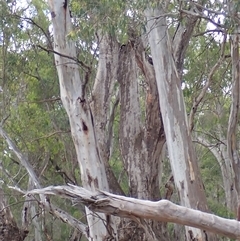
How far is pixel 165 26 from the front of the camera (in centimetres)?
761

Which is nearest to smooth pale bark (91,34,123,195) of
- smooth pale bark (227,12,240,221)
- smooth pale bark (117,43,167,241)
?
smooth pale bark (117,43,167,241)

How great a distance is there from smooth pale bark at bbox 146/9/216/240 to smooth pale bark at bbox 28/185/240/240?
10.9 ft

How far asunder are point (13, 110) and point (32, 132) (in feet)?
1.97

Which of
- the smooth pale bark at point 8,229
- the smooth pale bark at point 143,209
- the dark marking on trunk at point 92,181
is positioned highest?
the dark marking on trunk at point 92,181

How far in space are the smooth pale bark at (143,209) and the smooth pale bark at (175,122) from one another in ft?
10.9

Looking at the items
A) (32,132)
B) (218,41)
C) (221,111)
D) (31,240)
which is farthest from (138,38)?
(31,240)

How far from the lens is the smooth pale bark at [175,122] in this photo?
7109mm

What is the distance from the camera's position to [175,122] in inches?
289

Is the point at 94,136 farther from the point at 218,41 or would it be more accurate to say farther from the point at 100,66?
the point at 218,41

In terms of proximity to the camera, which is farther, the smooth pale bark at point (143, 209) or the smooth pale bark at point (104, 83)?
the smooth pale bark at point (104, 83)

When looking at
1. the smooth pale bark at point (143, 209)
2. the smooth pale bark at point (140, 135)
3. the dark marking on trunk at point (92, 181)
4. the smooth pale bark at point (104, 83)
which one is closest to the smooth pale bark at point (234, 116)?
the smooth pale bark at point (140, 135)

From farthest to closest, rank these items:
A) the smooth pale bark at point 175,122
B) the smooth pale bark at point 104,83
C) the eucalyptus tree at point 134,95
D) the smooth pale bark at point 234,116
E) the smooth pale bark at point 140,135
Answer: the smooth pale bark at point 104,83
the smooth pale bark at point 140,135
the smooth pale bark at point 234,116
the smooth pale bark at point 175,122
the eucalyptus tree at point 134,95

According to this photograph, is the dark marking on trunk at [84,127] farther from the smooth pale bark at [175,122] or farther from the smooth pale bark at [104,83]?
the smooth pale bark at [104,83]

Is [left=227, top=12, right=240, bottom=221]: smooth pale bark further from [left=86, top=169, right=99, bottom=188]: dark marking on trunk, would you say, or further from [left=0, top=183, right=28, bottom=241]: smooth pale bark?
[left=0, top=183, right=28, bottom=241]: smooth pale bark
